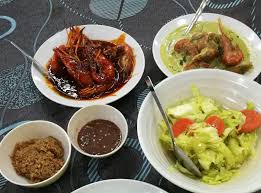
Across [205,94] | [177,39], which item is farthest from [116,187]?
[177,39]

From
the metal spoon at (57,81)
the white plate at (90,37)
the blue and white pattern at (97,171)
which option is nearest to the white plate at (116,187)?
the blue and white pattern at (97,171)

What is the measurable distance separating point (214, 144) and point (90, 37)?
0.92m

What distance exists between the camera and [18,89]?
160 centimetres

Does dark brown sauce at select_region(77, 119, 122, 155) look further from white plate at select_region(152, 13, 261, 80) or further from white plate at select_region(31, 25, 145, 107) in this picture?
white plate at select_region(152, 13, 261, 80)

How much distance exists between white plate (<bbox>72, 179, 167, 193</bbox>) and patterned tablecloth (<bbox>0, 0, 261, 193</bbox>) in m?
0.10

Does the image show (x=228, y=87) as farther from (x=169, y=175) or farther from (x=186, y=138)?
(x=169, y=175)

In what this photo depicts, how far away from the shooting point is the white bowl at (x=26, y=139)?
120 cm

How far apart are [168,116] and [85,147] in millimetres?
329

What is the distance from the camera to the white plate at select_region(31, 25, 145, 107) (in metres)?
1.45

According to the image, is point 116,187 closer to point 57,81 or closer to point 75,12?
point 57,81

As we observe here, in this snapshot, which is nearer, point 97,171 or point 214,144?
point 214,144

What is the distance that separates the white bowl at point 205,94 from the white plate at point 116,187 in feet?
0.44

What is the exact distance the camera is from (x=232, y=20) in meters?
1.71

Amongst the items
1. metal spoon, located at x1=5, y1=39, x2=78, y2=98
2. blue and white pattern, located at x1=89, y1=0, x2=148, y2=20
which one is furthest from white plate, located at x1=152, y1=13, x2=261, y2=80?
metal spoon, located at x1=5, y1=39, x2=78, y2=98
